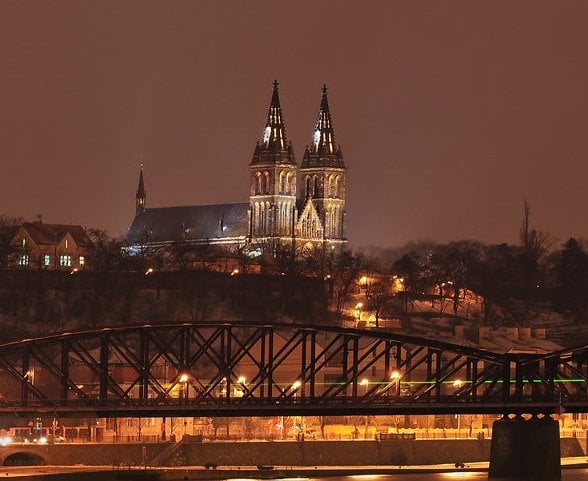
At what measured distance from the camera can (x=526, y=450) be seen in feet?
352

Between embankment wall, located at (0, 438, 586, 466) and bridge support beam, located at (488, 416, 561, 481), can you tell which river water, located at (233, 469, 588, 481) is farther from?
embankment wall, located at (0, 438, 586, 466)

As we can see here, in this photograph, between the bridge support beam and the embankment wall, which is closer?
the bridge support beam

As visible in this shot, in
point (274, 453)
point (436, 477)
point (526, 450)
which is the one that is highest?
point (274, 453)

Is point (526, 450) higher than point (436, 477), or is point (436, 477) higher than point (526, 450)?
point (526, 450)

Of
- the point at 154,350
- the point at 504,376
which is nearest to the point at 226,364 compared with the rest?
the point at 504,376

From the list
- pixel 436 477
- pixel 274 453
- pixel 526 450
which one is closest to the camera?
pixel 526 450

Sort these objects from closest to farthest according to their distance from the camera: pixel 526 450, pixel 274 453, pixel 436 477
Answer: pixel 526 450, pixel 436 477, pixel 274 453

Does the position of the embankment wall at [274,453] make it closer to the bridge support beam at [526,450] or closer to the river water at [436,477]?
the river water at [436,477]

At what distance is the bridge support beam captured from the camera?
105 meters

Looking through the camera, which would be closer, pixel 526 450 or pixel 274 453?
pixel 526 450

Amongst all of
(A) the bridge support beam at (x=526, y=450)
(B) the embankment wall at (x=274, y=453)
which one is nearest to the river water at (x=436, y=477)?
(A) the bridge support beam at (x=526, y=450)

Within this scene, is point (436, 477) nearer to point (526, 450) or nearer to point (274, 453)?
point (274, 453)

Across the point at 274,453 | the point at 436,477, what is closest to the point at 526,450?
the point at 436,477

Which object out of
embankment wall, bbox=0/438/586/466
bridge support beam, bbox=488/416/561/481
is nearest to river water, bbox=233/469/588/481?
bridge support beam, bbox=488/416/561/481
